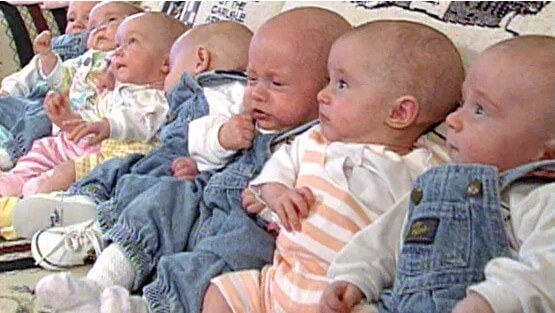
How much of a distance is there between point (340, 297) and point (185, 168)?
593mm

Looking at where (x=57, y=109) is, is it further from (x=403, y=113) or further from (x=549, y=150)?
(x=549, y=150)

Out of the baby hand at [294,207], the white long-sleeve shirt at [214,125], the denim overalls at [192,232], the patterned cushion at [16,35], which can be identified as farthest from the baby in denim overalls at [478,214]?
the patterned cushion at [16,35]

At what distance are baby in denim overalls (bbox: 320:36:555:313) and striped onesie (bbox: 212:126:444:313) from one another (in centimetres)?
5

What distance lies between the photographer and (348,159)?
1.28 metres

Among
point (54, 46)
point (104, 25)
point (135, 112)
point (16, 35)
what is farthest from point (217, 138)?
point (16, 35)

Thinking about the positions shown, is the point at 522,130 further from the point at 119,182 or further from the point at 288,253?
the point at 119,182

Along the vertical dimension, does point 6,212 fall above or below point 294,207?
below

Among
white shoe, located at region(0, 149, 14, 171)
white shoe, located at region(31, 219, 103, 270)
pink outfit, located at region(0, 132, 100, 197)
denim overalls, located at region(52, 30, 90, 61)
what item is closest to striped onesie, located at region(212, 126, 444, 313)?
white shoe, located at region(31, 219, 103, 270)

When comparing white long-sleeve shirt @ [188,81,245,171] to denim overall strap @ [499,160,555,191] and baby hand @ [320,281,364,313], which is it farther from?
denim overall strap @ [499,160,555,191]

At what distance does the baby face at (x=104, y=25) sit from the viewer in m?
2.31

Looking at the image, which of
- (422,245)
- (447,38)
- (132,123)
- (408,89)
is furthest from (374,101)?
(132,123)

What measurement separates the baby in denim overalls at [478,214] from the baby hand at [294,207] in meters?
0.11

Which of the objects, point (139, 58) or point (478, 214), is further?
point (139, 58)

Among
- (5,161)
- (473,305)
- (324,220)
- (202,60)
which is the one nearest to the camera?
(473,305)
